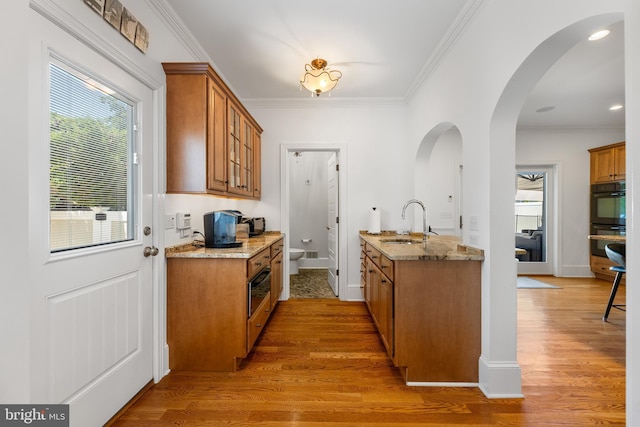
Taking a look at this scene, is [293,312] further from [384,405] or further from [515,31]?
[515,31]

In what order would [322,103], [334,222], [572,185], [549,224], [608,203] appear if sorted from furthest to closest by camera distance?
[549,224] → [572,185] → [608,203] → [334,222] → [322,103]

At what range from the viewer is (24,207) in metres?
0.78

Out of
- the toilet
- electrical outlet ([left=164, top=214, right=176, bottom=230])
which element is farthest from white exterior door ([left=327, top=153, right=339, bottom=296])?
electrical outlet ([left=164, top=214, right=176, bottom=230])

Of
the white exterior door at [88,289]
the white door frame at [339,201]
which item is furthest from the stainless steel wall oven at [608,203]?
the white exterior door at [88,289]

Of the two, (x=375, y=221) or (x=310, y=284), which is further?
(x=310, y=284)

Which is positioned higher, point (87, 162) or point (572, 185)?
point (572, 185)

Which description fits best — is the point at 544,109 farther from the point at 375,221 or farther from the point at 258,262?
the point at 258,262

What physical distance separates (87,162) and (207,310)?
120cm

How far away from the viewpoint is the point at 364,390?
1820mm

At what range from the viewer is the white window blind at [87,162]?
128cm

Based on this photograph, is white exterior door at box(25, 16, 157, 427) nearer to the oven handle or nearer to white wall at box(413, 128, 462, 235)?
the oven handle

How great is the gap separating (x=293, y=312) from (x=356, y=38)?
288 cm

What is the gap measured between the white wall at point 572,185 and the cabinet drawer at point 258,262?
193 inches

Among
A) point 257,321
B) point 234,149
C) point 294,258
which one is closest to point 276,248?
point 257,321
